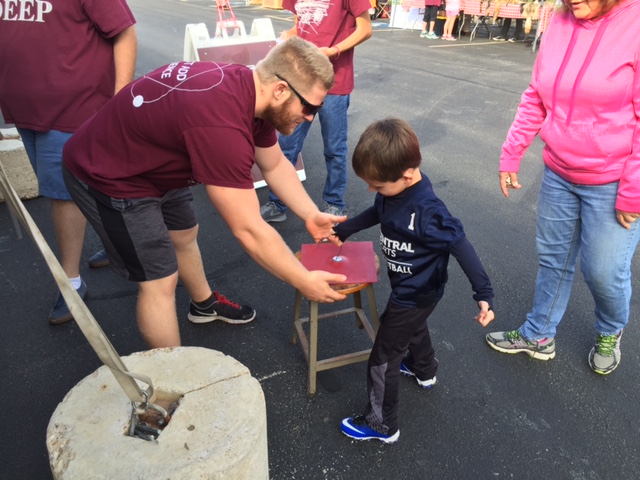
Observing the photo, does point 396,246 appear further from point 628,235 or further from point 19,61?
point 19,61

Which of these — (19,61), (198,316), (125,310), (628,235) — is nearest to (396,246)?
(628,235)

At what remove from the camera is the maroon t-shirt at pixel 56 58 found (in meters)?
2.47

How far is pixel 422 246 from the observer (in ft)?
6.24

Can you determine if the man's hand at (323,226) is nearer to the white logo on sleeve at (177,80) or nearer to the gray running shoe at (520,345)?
the white logo on sleeve at (177,80)

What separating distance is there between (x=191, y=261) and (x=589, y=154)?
202cm

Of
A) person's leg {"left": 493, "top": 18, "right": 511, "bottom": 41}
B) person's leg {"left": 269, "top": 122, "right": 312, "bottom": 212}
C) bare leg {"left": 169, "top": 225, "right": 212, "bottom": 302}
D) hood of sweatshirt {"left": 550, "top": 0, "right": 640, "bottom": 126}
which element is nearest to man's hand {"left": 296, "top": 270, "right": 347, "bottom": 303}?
bare leg {"left": 169, "top": 225, "right": 212, "bottom": 302}

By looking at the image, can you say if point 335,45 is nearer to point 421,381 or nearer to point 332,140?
point 332,140

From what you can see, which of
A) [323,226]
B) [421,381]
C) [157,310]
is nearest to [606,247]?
[421,381]

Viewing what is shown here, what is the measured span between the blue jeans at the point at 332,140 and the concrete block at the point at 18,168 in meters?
2.28

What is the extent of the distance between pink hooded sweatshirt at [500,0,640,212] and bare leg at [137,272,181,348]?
1.83 m

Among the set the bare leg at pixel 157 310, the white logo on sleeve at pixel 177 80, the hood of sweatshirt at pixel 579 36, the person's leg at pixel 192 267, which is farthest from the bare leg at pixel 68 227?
the hood of sweatshirt at pixel 579 36

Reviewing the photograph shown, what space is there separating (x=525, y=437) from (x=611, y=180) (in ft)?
3.92

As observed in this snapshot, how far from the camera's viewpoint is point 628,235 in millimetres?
2092

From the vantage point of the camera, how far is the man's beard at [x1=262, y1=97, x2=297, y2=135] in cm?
184
